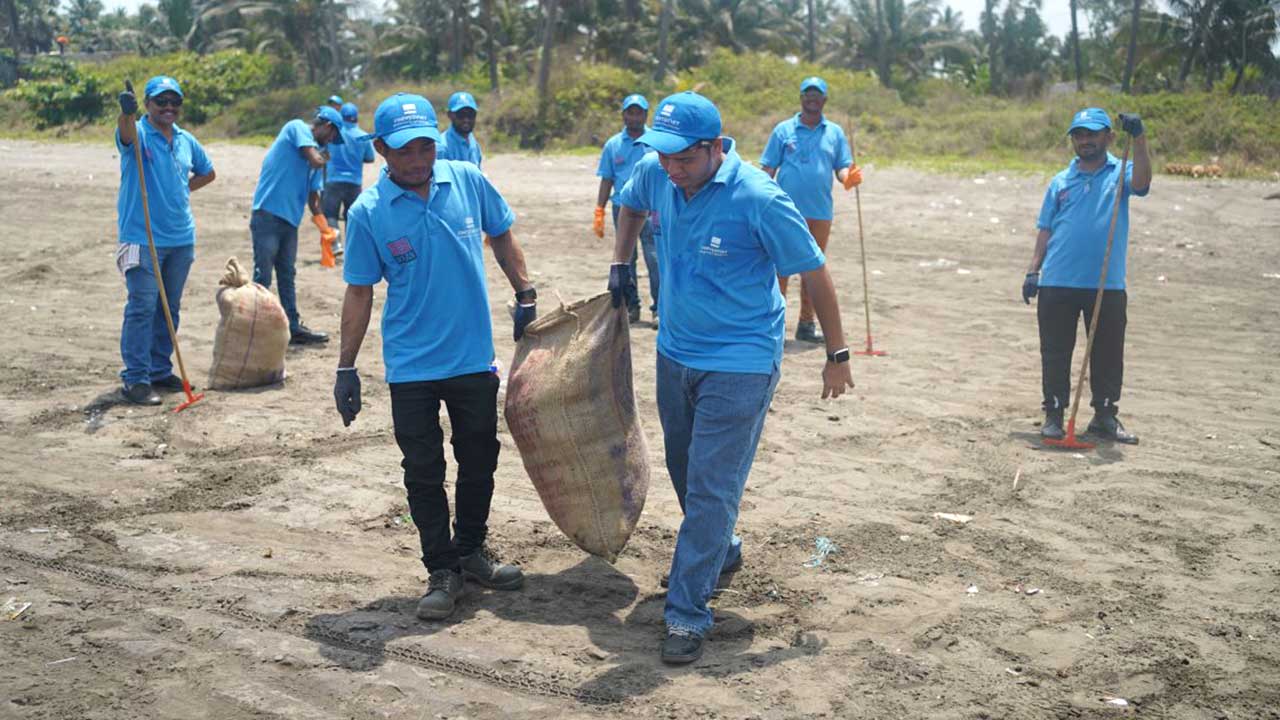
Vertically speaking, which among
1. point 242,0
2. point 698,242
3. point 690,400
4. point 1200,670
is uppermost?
point 242,0

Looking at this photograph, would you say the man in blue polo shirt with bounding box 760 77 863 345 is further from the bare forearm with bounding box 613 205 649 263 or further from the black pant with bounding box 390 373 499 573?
the black pant with bounding box 390 373 499 573

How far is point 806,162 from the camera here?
9.38 m

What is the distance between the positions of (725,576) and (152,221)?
4.70 meters

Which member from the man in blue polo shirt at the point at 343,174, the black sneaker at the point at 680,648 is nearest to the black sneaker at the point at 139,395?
the black sneaker at the point at 680,648

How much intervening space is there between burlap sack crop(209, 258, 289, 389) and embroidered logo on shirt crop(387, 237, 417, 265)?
3930mm

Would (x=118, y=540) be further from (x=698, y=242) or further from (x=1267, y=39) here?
(x=1267, y=39)

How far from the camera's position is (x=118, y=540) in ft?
18.2

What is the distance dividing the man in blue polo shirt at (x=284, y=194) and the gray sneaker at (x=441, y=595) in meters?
4.92

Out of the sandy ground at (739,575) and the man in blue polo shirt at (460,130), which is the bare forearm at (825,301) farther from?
the man in blue polo shirt at (460,130)

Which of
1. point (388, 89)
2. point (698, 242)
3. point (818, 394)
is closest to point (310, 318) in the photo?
point (818, 394)

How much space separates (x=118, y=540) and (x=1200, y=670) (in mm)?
4535

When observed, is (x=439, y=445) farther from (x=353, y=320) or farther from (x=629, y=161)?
(x=629, y=161)

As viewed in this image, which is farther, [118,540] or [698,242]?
[118,540]

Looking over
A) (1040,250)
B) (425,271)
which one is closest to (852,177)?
(1040,250)
